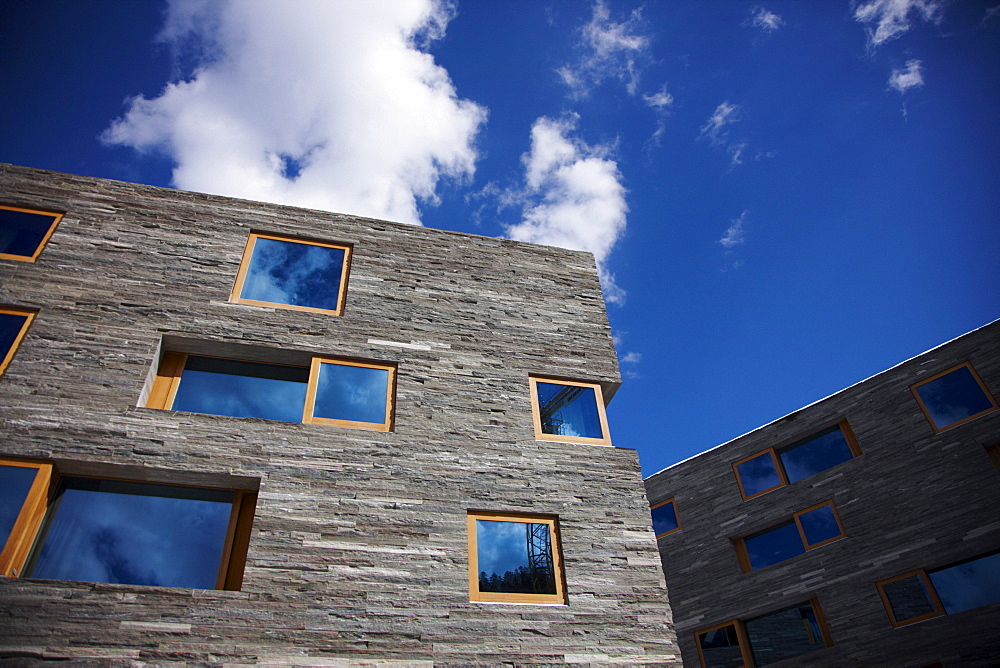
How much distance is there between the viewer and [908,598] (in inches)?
476

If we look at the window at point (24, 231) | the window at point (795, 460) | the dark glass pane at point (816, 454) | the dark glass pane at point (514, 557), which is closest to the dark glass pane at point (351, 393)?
the dark glass pane at point (514, 557)

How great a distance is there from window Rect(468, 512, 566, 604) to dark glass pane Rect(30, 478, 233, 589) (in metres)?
2.55

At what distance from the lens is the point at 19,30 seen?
10305 millimetres

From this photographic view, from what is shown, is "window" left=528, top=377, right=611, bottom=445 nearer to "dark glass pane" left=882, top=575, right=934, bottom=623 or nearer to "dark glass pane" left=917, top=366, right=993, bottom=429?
"dark glass pane" left=882, top=575, right=934, bottom=623

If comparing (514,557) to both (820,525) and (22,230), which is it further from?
(820,525)

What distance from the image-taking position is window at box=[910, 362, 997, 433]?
13055mm

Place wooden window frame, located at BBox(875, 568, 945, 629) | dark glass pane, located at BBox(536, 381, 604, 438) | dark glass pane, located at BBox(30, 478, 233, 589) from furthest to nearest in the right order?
wooden window frame, located at BBox(875, 568, 945, 629) → dark glass pane, located at BBox(536, 381, 604, 438) → dark glass pane, located at BBox(30, 478, 233, 589)

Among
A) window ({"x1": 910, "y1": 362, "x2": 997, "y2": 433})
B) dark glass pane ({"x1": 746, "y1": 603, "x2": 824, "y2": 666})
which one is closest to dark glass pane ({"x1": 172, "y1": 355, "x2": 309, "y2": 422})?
dark glass pane ({"x1": 746, "y1": 603, "x2": 824, "y2": 666})

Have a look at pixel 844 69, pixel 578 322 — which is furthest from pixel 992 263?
pixel 578 322

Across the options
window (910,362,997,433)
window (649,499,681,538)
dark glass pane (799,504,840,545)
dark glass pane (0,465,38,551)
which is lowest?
dark glass pane (0,465,38,551)

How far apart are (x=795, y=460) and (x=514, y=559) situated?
11.7 meters

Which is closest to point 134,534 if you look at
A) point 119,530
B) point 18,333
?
point 119,530

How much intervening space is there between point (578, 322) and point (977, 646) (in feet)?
33.0

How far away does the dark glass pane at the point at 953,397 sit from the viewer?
13102mm
